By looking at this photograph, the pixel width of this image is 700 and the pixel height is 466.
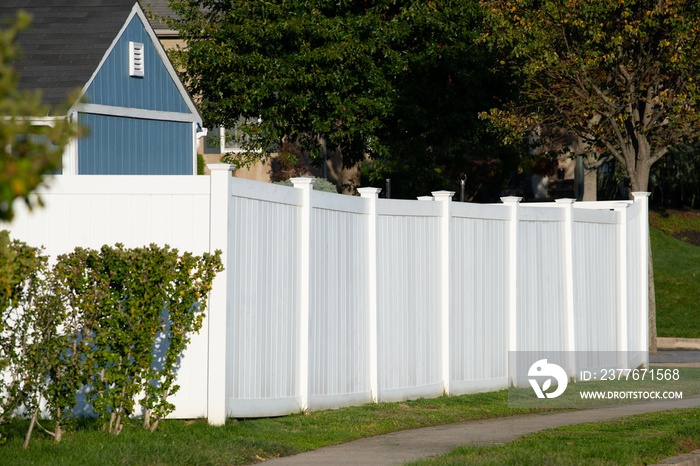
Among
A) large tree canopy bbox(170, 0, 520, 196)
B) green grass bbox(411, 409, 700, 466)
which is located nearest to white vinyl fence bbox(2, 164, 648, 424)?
green grass bbox(411, 409, 700, 466)

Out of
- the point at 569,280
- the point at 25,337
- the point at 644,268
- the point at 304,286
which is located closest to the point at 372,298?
the point at 304,286

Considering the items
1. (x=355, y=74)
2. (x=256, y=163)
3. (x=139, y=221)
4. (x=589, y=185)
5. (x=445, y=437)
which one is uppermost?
(x=355, y=74)

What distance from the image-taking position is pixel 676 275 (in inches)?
1040

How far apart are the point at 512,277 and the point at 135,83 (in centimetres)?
834

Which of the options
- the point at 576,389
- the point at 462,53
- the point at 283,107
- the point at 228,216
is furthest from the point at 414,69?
the point at 228,216

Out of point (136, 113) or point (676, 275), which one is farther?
point (676, 275)

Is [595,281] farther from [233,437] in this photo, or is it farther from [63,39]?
[63,39]

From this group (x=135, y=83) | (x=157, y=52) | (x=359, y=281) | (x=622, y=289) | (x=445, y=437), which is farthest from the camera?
(x=157, y=52)

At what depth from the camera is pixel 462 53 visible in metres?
25.9

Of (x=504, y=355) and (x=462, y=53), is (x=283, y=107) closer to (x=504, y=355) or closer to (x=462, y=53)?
(x=462, y=53)

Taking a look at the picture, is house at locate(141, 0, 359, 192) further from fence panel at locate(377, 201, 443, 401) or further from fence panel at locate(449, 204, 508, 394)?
fence panel at locate(377, 201, 443, 401)

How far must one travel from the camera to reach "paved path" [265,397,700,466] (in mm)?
8430

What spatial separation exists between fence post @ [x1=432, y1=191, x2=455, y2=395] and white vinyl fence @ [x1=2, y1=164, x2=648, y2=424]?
0.01 metres

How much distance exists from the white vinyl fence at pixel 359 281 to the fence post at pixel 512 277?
0.6 inches
